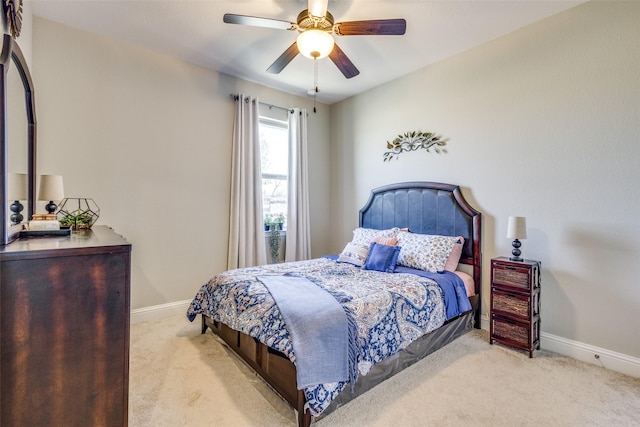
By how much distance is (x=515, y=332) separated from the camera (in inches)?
101

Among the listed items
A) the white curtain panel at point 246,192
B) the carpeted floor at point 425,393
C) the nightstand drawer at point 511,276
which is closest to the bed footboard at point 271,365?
the carpeted floor at point 425,393

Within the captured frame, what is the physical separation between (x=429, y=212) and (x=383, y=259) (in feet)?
3.12

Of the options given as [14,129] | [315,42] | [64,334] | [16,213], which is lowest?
[64,334]

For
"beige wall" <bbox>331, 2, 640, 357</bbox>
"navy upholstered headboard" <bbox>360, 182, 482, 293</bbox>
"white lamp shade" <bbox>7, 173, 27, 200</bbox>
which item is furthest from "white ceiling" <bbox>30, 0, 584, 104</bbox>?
"white lamp shade" <bbox>7, 173, 27, 200</bbox>

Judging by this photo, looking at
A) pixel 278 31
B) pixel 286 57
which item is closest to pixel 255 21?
pixel 286 57

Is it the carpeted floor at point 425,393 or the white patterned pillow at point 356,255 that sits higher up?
the white patterned pillow at point 356,255

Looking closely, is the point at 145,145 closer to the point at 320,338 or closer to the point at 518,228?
the point at 320,338

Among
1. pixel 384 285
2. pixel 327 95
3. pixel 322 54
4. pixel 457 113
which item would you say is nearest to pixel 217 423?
pixel 384 285

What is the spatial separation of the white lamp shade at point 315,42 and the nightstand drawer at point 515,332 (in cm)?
276

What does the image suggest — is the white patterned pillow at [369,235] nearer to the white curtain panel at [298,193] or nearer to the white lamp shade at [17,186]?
the white curtain panel at [298,193]

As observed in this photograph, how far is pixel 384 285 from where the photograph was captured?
243 centimetres

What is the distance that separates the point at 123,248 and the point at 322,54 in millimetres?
1910

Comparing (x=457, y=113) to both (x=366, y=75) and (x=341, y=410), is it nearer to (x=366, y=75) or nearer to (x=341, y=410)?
(x=366, y=75)

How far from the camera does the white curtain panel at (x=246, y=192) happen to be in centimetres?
378
